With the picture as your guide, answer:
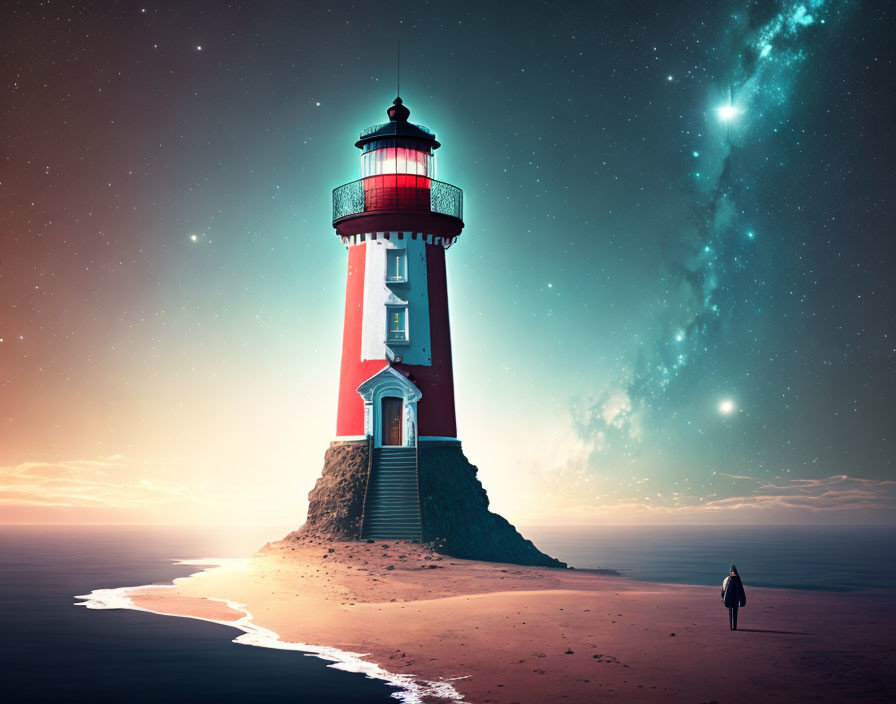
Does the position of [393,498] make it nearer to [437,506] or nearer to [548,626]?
[437,506]

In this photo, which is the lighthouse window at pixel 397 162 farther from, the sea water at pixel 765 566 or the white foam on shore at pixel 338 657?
the sea water at pixel 765 566

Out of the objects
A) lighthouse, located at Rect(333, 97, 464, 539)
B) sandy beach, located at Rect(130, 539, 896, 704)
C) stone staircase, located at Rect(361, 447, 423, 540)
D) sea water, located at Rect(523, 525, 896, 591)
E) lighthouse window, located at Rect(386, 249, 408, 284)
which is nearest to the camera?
sandy beach, located at Rect(130, 539, 896, 704)

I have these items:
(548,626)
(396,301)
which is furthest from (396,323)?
(548,626)

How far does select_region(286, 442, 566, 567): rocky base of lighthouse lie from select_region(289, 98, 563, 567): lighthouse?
0.05 meters

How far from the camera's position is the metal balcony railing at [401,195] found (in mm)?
38719

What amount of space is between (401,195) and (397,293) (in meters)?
3.78

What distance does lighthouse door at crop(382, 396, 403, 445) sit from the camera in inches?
1505

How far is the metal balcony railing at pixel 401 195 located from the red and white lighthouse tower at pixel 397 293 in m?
0.04

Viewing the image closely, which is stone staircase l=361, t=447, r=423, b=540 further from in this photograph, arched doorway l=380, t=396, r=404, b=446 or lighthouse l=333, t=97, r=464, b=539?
arched doorway l=380, t=396, r=404, b=446

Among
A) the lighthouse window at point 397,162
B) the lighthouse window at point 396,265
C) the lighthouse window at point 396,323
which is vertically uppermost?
the lighthouse window at point 397,162

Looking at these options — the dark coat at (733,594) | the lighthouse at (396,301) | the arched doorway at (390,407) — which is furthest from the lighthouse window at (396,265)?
the dark coat at (733,594)

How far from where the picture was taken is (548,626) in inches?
935

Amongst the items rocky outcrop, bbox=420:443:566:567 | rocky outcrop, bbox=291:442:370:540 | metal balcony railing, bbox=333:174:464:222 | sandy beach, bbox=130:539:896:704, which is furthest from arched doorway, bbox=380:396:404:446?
metal balcony railing, bbox=333:174:464:222

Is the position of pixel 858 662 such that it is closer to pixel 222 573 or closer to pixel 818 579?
pixel 222 573
